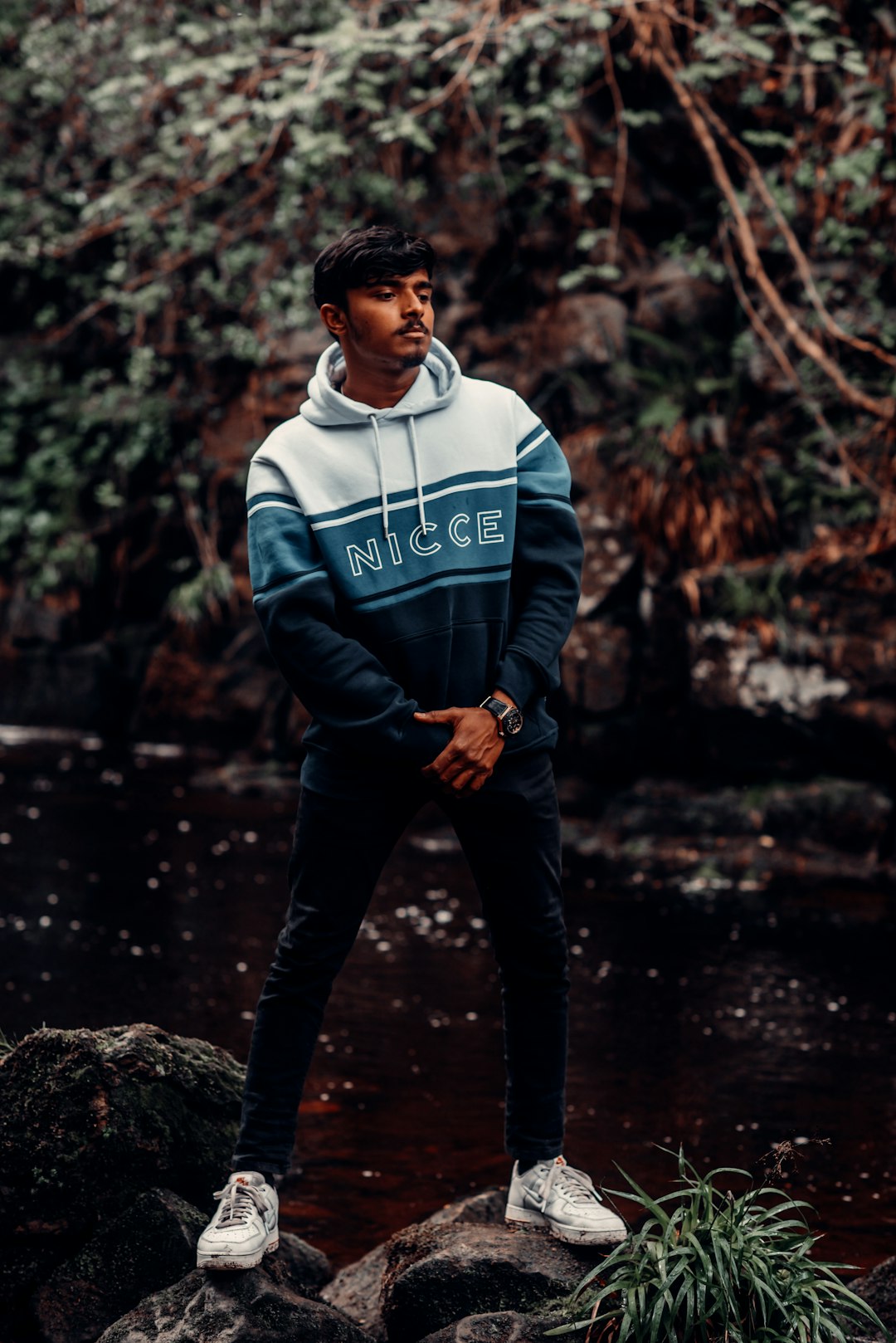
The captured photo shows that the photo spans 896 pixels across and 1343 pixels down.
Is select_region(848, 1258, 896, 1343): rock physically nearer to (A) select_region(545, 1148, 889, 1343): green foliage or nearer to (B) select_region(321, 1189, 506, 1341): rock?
(A) select_region(545, 1148, 889, 1343): green foliage

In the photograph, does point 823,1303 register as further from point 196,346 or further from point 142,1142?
point 196,346

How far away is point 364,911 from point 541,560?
2.68ft

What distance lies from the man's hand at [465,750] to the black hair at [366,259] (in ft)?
2.81


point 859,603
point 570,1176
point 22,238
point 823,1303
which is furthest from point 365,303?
point 22,238

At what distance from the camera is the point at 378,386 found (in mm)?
2830

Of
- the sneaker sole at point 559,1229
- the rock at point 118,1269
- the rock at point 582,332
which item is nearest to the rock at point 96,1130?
the rock at point 118,1269

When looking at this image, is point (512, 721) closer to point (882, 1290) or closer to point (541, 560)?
point (541, 560)

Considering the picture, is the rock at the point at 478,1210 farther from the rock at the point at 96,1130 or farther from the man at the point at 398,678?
the rock at the point at 96,1130

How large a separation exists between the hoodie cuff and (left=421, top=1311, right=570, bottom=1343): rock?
45.7 inches

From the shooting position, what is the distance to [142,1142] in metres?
2.93

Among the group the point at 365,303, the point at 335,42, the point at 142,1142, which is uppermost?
Result: the point at 335,42

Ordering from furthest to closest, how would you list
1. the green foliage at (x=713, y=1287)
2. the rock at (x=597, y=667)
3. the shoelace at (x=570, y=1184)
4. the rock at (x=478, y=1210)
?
the rock at (x=597, y=667)
the rock at (x=478, y=1210)
the shoelace at (x=570, y=1184)
the green foliage at (x=713, y=1287)

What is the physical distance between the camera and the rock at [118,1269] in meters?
2.77

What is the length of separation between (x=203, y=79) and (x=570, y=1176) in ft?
29.5
